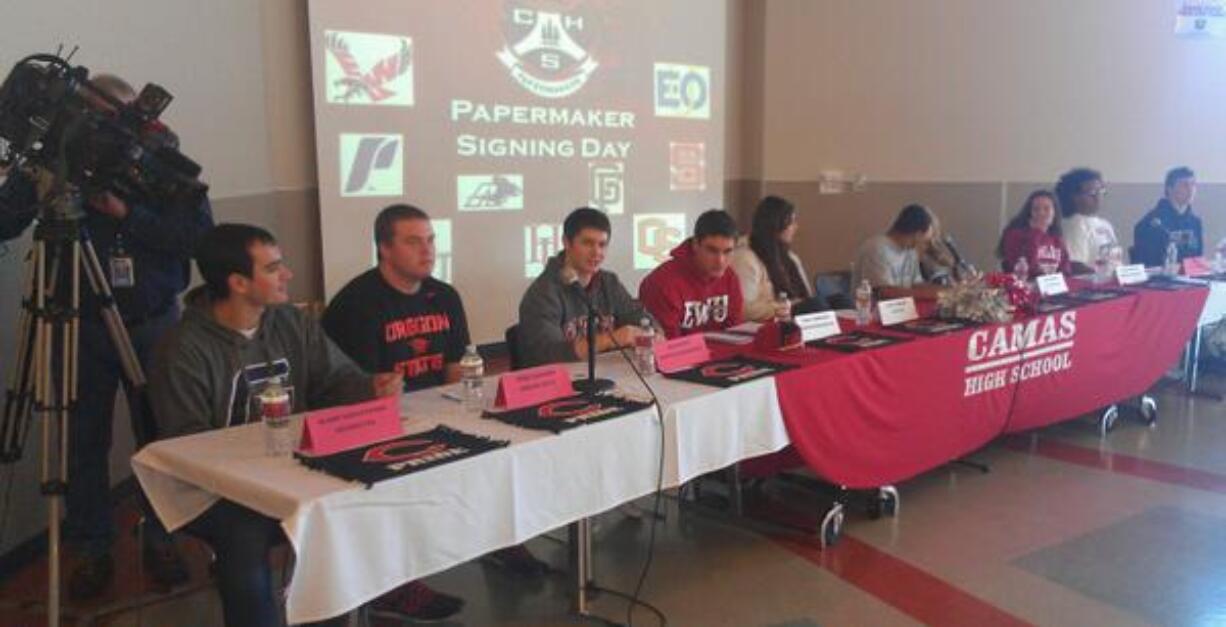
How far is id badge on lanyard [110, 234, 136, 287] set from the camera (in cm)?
239

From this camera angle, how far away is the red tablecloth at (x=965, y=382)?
2.58 metres

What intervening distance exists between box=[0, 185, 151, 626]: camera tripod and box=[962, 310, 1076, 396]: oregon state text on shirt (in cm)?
254

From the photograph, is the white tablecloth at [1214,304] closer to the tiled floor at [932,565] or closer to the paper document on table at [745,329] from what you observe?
the tiled floor at [932,565]

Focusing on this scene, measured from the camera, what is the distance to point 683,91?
5.78 meters

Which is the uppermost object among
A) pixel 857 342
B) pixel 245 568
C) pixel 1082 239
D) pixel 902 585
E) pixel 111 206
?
pixel 111 206

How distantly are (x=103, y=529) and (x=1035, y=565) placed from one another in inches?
106

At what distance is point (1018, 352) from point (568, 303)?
1.70m

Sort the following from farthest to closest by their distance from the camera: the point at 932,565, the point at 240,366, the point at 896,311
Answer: the point at 896,311
the point at 932,565
the point at 240,366

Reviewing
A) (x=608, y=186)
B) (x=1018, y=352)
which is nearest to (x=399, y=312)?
(x=1018, y=352)

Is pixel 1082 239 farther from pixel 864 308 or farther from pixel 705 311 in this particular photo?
pixel 705 311

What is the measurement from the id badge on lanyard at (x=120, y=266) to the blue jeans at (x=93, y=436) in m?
0.12

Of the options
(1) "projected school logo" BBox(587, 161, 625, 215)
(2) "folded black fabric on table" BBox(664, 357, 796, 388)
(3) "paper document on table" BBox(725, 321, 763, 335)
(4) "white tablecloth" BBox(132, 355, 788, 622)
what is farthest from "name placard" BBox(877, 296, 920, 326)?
(1) "projected school logo" BBox(587, 161, 625, 215)

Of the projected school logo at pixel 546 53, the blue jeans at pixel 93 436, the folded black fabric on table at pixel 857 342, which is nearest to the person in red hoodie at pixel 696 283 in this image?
the folded black fabric on table at pixel 857 342

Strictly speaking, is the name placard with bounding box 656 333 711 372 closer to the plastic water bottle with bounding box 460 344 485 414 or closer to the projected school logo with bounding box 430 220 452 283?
the plastic water bottle with bounding box 460 344 485 414
